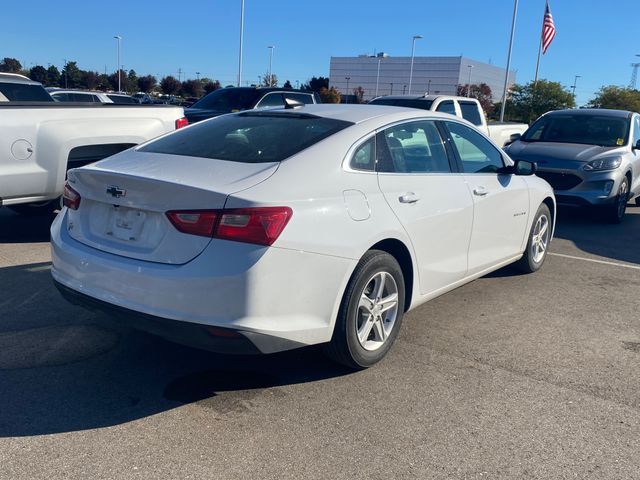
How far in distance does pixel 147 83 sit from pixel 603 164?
60397 millimetres

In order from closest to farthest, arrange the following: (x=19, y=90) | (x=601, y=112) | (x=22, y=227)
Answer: (x=22, y=227)
(x=19, y=90)
(x=601, y=112)

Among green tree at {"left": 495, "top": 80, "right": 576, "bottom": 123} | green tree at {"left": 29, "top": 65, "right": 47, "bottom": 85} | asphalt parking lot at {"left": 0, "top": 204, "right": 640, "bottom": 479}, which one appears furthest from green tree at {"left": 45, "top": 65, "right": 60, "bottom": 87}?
asphalt parking lot at {"left": 0, "top": 204, "right": 640, "bottom": 479}

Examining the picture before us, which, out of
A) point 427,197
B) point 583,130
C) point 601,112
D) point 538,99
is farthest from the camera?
point 538,99

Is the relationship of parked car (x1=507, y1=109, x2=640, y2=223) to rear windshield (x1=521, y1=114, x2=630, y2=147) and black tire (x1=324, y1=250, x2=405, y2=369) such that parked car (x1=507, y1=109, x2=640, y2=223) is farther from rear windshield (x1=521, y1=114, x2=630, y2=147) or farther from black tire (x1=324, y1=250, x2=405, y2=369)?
black tire (x1=324, y1=250, x2=405, y2=369)

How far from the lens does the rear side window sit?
1290cm

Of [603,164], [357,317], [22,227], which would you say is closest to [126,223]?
[357,317]

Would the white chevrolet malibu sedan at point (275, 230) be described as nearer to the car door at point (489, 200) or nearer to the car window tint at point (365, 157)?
the car window tint at point (365, 157)

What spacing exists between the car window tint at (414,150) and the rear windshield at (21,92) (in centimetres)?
639

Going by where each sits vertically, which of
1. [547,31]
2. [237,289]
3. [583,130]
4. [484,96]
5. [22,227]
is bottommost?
[22,227]

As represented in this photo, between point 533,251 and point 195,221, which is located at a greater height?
point 195,221

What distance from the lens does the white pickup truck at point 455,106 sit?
12148 mm

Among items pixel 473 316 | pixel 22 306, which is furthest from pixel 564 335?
pixel 22 306

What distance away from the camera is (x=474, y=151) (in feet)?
17.9

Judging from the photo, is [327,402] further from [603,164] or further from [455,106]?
[455,106]
